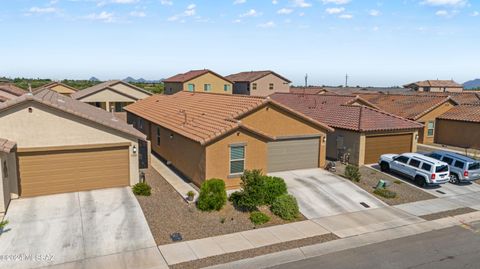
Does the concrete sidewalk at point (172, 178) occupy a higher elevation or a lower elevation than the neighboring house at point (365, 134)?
lower

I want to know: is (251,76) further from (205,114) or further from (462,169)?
(462,169)

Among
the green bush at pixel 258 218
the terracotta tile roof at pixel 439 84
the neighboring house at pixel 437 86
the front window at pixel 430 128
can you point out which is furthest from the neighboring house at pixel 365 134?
the terracotta tile roof at pixel 439 84

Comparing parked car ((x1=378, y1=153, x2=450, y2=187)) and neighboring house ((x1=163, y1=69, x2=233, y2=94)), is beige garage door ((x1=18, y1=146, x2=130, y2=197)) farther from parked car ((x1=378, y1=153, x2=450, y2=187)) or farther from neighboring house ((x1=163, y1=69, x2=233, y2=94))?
neighboring house ((x1=163, y1=69, x2=233, y2=94))

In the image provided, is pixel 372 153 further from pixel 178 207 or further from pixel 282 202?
pixel 178 207

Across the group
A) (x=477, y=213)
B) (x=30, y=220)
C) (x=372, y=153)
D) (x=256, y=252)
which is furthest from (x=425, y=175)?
(x=30, y=220)

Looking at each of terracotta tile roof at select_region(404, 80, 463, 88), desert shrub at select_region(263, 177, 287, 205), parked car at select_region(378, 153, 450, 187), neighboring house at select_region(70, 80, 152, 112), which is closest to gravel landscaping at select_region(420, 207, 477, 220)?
parked car at select_region(378, 153, 450, 187)

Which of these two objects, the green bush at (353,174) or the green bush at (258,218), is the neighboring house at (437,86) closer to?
the green bush at (353,174)
